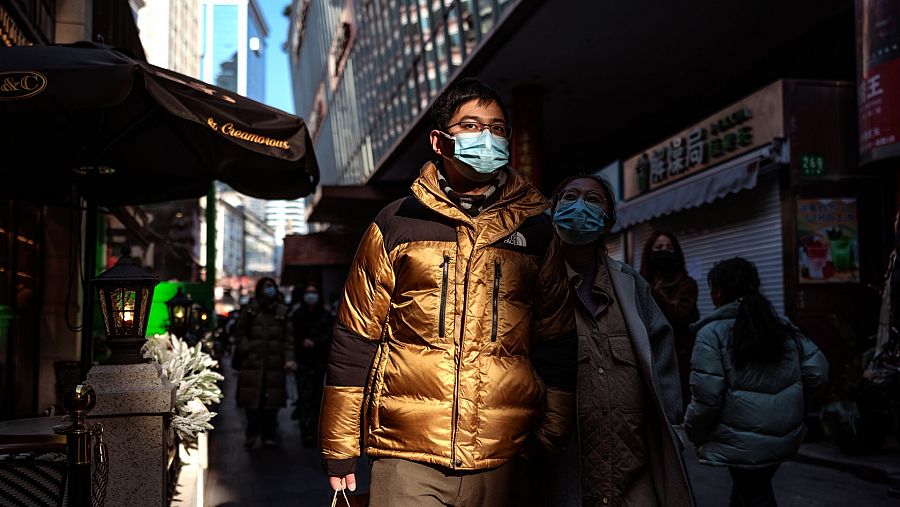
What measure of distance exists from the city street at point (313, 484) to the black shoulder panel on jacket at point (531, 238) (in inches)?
169

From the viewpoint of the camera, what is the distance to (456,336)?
2.69 m

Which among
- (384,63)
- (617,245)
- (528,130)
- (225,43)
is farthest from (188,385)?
(225,43)

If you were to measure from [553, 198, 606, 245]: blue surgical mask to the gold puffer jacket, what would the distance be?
2.04 feet

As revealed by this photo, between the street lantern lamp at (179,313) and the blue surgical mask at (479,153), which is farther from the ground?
the blue surgical mask at (479,153)

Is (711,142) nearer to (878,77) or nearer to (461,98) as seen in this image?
(878,77)

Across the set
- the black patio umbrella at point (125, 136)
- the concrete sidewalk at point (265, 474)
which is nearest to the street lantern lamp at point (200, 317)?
the concrete sidewalk at point (265, 474)

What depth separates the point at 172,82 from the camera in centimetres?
508

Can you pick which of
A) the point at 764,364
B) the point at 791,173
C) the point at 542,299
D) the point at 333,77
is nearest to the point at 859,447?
the point at 791,173

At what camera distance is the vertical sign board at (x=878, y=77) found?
8680 mm

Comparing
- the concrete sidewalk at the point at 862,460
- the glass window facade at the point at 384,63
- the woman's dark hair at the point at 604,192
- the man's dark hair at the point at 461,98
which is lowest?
the concrete sidewalk at the point at 862,460

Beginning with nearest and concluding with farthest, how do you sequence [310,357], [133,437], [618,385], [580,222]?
[618,385] → [580,222] → [133,437] → [310,357]

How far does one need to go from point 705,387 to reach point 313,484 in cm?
455

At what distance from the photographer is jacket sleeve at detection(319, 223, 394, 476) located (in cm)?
269

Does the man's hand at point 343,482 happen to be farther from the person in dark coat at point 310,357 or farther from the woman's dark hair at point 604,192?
the person in dark coat at point 310,357
